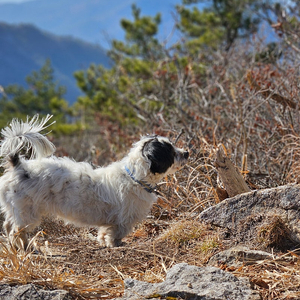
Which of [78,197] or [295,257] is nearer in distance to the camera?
[295,257]

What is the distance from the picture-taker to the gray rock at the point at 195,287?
2.78m

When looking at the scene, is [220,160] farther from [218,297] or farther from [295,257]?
[218,297]

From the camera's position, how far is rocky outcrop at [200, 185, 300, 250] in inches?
144

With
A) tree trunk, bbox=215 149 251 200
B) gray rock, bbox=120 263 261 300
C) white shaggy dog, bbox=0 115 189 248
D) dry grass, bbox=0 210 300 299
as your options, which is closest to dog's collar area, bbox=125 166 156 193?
white shaggy dog, bbox=0 115 189 248

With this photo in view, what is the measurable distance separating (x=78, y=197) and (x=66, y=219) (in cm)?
32

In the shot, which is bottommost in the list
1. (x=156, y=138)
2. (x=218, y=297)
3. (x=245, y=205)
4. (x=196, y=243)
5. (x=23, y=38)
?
(x=218, y=297)

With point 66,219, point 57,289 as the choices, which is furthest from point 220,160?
point 57,289

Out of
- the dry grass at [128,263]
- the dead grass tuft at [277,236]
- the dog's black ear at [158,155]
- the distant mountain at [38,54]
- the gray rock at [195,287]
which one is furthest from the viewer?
the distant mountain at [38,54]

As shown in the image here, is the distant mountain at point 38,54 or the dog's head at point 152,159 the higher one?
the distant mountain at point 38,54

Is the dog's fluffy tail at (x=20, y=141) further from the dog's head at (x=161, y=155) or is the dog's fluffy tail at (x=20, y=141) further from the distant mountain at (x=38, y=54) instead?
the distant mountain at (x=38, y=54)

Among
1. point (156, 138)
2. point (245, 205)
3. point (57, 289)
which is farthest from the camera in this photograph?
point (156, 138)

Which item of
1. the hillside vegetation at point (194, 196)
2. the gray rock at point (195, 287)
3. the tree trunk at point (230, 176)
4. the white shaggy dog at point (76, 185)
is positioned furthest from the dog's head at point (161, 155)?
the gray rock at point (195, 287)

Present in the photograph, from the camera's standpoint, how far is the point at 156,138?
15.4ft

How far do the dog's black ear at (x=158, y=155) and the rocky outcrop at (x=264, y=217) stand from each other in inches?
31.2
